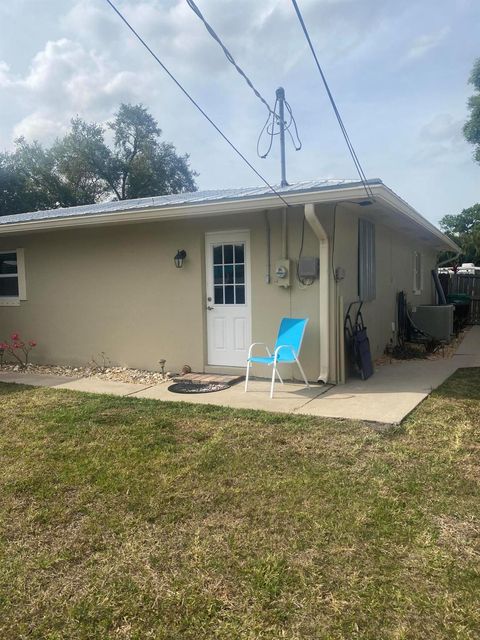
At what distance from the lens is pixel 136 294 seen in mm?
7289

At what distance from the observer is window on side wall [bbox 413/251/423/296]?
11.5 meters

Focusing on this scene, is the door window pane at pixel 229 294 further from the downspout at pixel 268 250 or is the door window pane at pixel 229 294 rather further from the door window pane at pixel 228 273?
the downspout at pixel 268 250

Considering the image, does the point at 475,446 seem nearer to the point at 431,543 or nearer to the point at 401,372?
the point at 431,543

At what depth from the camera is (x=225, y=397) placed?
546 cm

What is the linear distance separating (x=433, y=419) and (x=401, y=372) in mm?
2421

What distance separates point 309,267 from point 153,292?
2469 millimetres

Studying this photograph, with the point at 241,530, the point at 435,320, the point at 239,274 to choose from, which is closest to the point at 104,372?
the point at 239,274

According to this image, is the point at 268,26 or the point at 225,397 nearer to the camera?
the point at 268,26

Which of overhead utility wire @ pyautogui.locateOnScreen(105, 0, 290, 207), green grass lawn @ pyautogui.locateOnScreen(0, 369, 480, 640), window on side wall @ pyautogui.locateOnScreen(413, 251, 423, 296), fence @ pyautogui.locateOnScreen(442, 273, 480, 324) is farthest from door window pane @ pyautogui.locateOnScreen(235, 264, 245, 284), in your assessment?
fence @ pyautogui.locateOnScreen(442, 273, 480, 324)

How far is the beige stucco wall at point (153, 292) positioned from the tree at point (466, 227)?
1126 inches

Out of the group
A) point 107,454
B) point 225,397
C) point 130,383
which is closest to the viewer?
point 107,454

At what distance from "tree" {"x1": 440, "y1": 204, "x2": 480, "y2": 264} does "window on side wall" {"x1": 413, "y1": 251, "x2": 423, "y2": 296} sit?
2405 centimetres

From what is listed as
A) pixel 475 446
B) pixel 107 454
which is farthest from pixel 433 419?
pixel 107 454

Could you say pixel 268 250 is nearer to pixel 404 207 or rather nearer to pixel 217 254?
pixel 217 254
